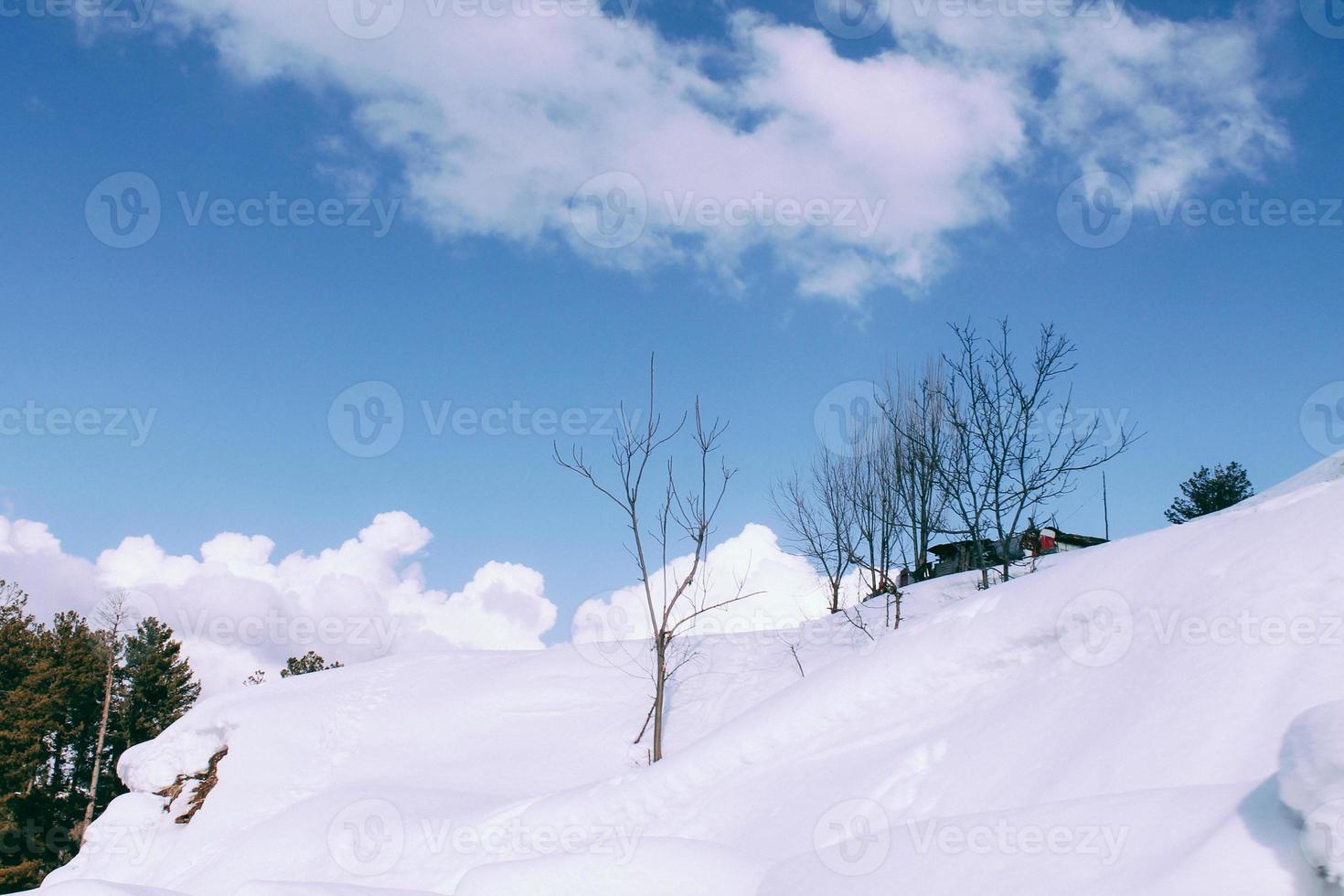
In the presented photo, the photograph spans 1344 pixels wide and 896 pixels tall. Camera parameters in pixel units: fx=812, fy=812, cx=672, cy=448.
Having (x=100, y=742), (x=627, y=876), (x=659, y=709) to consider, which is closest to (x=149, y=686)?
(x=100, y=742)

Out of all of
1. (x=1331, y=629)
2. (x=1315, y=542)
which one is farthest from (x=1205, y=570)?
(x=1331, y=629)

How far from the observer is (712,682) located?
15.2 meters

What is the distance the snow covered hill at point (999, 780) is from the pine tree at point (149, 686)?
21850 millimetres

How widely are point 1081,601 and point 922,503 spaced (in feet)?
60.2

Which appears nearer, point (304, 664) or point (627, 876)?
point (627, 876)

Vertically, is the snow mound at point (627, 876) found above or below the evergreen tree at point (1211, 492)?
below

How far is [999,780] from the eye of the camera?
15.9 ft

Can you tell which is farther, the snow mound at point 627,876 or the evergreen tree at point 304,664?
the evergreen tree at point 304,664

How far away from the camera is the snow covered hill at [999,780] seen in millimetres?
2871

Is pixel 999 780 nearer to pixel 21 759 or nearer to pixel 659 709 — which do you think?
pixel 659 709

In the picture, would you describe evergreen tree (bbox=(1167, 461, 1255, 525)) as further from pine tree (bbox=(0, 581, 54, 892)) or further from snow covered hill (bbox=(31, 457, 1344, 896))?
pine tree (bbox=(0, 581, 54, 892))

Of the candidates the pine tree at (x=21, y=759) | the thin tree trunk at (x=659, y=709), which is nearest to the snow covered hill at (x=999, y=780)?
the thin tree trunk at (x=659, y=709)

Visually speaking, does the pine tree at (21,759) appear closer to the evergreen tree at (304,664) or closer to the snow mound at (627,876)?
the evergreen tree at (304,664)

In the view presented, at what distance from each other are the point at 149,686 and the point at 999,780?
33.7m
